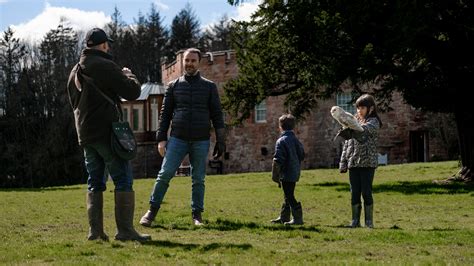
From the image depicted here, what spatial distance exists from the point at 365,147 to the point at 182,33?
2427 inches

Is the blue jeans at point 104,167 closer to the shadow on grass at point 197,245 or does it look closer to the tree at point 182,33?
the shadow on grass at point 197,245

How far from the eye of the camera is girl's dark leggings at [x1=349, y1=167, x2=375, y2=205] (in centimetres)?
850

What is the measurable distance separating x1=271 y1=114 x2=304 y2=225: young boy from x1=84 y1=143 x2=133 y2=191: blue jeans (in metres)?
2.49

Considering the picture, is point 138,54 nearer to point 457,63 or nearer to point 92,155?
point 457,63

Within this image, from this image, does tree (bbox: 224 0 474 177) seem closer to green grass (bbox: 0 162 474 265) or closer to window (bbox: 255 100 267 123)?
green grass (bbox: 0 162 474 265)

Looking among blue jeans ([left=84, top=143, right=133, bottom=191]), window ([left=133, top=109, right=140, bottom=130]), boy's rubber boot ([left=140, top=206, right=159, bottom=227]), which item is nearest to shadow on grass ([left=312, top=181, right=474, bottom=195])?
boy's rubber boot ([left=140, top=206, right=159, bottom=227])

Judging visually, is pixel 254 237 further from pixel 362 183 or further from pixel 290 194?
pixel 362 183

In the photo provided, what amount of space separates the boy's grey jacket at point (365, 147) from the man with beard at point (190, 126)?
1549 millimetres

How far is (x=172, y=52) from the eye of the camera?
221 ft

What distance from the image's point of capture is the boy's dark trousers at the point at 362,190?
8.50m

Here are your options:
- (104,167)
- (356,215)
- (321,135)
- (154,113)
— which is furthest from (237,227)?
(154,113)

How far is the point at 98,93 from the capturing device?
670 centimetres

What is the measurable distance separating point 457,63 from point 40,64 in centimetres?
4290

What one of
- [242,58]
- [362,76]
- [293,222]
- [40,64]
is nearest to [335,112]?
[293,222]
